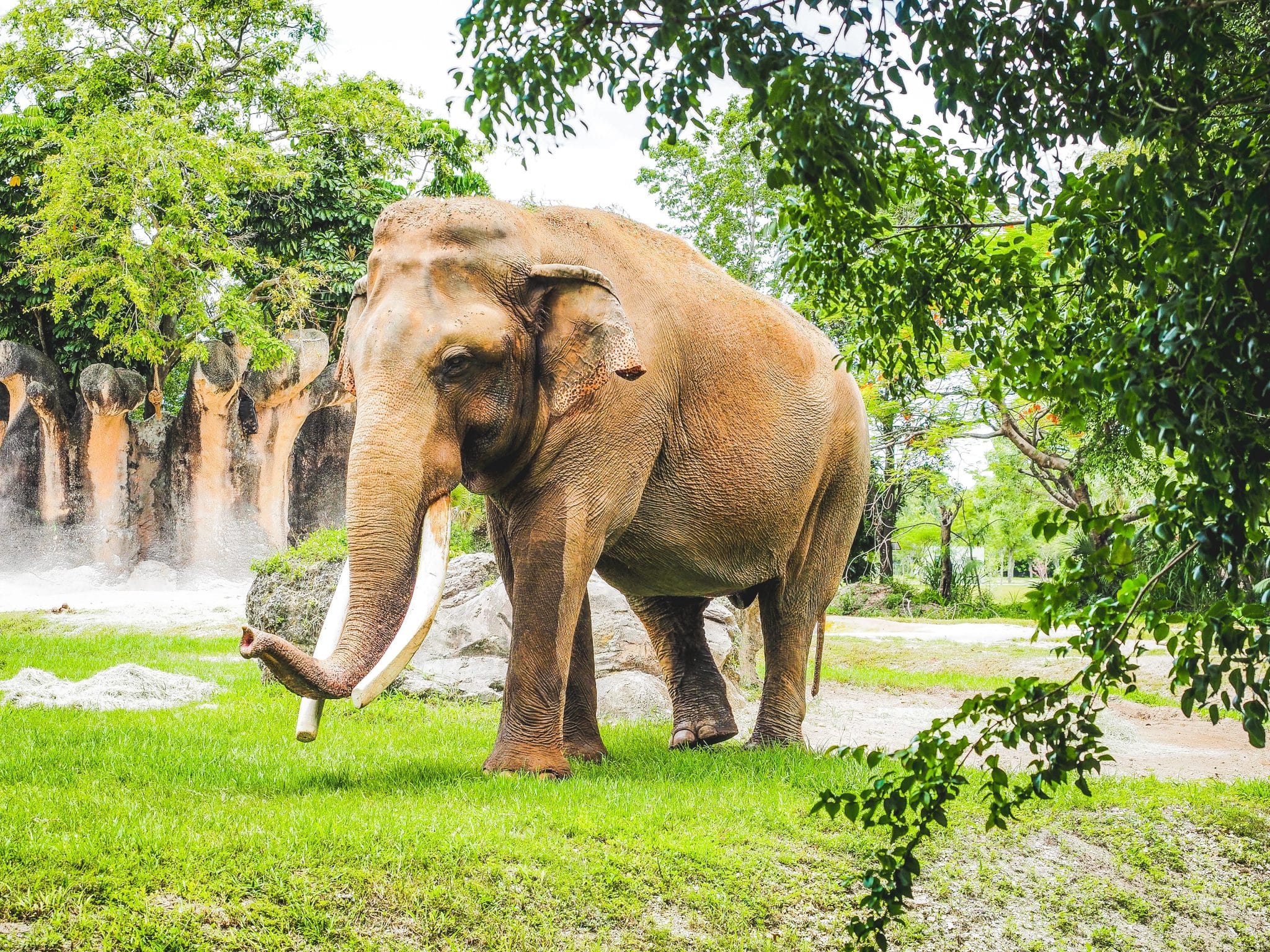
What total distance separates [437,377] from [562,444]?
809 millimetres

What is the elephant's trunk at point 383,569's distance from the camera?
17.0 ft

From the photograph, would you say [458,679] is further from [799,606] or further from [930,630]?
[930,630]

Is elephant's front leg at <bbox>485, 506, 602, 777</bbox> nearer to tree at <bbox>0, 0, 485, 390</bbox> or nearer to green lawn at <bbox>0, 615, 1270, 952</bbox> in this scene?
green lawn at <bbox>0, 615, 1270, 952</bbox>

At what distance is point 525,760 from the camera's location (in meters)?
6.11

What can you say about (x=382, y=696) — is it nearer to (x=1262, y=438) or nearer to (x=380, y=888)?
(x=380, y=888)

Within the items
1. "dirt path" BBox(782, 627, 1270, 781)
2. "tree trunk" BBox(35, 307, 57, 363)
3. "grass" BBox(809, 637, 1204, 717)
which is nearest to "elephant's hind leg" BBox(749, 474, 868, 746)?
"dirt path" BBox(782, 627, 1270, 781)

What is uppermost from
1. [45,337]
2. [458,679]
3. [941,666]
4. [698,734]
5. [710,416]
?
[45,337]

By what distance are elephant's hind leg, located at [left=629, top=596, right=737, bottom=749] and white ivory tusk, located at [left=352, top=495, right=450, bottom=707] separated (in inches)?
118

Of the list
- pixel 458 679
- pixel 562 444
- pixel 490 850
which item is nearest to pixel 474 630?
pixel 458 679

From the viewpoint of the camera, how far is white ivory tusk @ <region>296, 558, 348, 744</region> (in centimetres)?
517

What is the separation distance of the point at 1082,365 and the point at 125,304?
20499 millimetres

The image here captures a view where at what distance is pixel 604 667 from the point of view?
10562mm

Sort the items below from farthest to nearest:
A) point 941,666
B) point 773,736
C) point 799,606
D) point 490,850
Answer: point 941,666 < point 799,606 < point 773,736 < point 490,850

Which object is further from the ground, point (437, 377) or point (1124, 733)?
point (437, 377)
